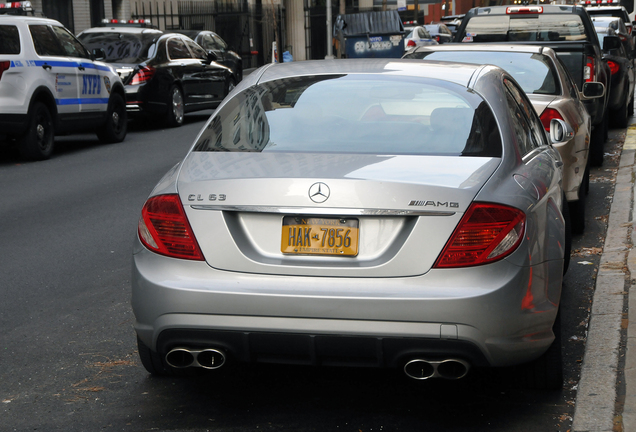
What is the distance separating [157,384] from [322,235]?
1374 millimetres

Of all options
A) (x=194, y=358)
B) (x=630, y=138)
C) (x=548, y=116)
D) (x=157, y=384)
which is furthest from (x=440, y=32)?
(x=194, y=358)

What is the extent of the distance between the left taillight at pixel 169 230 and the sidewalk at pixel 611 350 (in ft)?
5.72

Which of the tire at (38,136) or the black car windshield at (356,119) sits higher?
the black car windshield at (356,119)

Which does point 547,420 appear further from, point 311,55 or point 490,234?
point 311,55

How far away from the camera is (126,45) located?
17.6 meters

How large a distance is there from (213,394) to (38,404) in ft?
2.58

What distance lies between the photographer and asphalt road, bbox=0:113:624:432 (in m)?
4.11

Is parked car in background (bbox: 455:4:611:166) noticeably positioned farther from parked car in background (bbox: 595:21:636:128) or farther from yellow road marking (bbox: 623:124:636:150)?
parked car in background (bbox: 595:21:636:128)

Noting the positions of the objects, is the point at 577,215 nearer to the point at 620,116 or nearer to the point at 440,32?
the point at 620,116

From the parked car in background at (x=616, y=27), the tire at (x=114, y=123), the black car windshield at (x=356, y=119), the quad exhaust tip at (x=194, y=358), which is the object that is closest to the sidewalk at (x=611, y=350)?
the black car windshield at (x=356, y=119)

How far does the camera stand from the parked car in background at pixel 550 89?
751cm

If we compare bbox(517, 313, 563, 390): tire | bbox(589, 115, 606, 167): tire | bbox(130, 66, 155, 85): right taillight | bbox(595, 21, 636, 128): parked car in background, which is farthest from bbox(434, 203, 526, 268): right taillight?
bbox(130, 66, 155, 85): right taillight

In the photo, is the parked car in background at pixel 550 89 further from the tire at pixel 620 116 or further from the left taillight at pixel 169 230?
the tire at pixel 620 116

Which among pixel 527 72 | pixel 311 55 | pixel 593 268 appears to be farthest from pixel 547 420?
pixel 311 55
